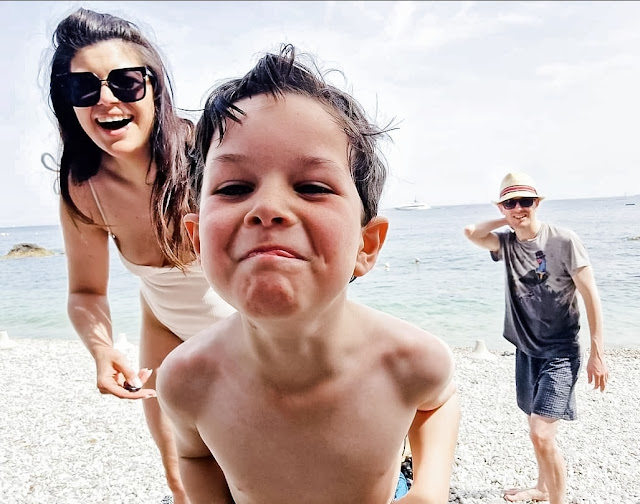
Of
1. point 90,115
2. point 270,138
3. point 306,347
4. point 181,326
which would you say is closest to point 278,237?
point 270,138

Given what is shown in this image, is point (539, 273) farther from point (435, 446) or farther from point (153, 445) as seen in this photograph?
point (153, 445)

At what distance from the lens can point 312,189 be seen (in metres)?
0.95

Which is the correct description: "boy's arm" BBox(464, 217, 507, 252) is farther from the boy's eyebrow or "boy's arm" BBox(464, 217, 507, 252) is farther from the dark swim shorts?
the boy's eyebrow

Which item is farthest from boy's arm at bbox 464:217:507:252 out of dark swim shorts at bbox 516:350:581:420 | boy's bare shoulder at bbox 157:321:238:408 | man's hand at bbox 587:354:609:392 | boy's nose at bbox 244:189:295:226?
boy's nose at bbox 244:189:295:226

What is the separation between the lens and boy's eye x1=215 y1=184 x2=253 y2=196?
0.95m

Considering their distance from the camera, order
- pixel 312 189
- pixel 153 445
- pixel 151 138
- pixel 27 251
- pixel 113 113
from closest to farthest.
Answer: pixel 312 189, pixel 113 113, pixel 151 138, pixel 153 445, pixel 27 251

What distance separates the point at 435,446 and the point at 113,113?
5.36ft

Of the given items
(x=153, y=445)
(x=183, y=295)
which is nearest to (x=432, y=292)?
(x=153, y=445)

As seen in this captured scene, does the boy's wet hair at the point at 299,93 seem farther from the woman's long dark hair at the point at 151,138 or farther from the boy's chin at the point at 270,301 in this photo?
the woman's long dark hair at the point at 151,138

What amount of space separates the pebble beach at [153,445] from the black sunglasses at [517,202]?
2.69 m

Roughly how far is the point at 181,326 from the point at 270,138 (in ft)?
5.05

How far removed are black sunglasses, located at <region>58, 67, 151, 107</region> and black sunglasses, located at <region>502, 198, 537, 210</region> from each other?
2.88 m

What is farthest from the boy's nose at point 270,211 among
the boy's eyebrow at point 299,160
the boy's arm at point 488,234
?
the boy's arm at point 488,234

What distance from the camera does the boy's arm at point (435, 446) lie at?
1.19 metres
